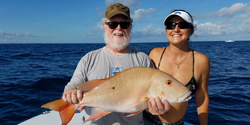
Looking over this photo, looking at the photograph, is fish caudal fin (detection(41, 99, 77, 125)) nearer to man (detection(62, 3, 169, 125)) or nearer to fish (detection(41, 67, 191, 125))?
fish (detection(41, 67, 191, 125))

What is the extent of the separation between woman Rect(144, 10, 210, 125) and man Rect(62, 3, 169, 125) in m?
0.59

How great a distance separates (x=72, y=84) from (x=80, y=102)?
348 millimetres

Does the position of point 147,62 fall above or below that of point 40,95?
above

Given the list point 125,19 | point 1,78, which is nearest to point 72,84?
point 125,19

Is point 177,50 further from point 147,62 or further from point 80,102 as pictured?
point 80,102

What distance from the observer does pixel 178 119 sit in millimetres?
3217

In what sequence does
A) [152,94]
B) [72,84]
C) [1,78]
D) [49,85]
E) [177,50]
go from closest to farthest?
[152,94]
[72,84]
[177,50]
[49,85]
[1,78]

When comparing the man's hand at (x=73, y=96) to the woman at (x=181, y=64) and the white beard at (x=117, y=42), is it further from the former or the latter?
the woman at (x=181, y=64)

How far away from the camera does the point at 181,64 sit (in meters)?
3.33

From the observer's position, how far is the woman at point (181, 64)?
312 cm

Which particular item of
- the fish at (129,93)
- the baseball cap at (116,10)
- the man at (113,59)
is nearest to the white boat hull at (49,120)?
the man at (113,59)

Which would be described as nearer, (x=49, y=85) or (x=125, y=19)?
(x=125, y=19)

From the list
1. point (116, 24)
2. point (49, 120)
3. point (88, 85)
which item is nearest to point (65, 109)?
point (88, 85)

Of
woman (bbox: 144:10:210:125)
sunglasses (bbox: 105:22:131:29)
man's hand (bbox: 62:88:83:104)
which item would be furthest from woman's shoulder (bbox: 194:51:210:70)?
man's hand (bbox: 62:88:83:104)
